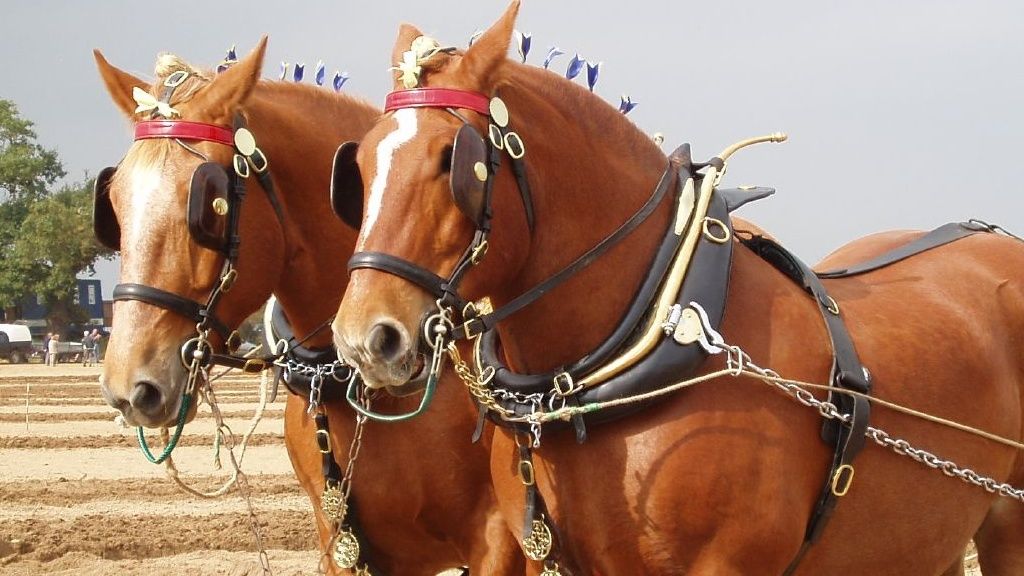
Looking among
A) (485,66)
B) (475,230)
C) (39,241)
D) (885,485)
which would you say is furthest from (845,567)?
(39,241)

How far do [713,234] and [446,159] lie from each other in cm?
92

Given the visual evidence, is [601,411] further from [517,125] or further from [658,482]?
[517,125]

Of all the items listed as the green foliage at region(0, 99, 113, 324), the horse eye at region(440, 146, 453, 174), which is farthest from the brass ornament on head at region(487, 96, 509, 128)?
the green foliage at region(0, 99, 113, 324)

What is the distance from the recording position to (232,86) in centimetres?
429

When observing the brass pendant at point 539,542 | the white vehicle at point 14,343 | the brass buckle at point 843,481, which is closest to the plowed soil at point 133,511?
the brass pendant at point 539,542

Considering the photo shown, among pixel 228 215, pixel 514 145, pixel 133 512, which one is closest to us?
pixel 514 145

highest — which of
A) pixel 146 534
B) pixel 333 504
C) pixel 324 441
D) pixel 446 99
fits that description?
pixel 446 99

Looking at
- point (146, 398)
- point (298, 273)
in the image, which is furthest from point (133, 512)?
point (146, 398)

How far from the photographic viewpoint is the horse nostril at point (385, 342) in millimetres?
2980

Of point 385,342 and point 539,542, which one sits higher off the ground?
point 385,342

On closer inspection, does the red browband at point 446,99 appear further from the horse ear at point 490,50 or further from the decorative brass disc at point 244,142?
the decorative brass disc at point 244,142

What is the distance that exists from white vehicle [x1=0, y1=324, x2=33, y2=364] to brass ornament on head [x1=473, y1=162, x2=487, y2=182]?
49.1 metres

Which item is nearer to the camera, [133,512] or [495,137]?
[495,137]

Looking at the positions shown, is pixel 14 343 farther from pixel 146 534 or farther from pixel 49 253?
pixel 146 534
